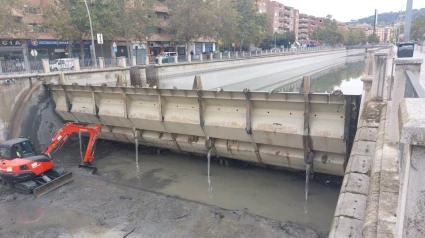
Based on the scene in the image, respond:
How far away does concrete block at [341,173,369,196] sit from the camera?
192 inches

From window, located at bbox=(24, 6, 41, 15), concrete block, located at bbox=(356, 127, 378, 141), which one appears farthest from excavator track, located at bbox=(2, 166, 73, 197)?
window, located at bbox=(24, 6, 41, 15)

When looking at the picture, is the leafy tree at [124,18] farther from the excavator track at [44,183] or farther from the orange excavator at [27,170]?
the excavator track at [44,183]

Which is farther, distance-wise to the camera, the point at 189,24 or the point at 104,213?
the point at 189,24

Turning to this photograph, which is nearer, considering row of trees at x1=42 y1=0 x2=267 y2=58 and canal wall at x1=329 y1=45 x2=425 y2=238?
canal wall at x1=329 y1=45 x2=425 y2=238

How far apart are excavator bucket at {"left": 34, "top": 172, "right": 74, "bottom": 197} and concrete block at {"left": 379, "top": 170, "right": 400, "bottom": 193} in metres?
10.3

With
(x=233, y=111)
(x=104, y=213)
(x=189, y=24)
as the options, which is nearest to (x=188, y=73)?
(x=189, y=24)

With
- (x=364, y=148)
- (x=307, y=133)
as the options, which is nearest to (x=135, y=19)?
(x=307, y=133)

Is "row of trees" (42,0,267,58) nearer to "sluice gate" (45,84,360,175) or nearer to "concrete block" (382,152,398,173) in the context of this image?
"sluice gate" (45,84,360,175)

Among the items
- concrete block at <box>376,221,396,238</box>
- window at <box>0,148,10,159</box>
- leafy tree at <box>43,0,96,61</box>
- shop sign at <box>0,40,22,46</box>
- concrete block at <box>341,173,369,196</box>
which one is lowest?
window at <box>0,148,10,159</box>

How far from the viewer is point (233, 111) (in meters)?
12.0

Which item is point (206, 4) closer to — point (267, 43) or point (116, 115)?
point (116, 115)

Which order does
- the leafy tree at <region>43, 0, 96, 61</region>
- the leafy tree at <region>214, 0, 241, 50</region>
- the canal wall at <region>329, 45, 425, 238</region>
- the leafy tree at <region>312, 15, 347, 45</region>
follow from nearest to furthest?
1. the canal wall at <region>329, 45, 425, 238</region>
2. the leafy tree at <region>43, 0, 96, 61</region>
3. the leafy tree at <region>214, 0, 241, 50</region>
4. the leafy tree at <region>312, 15, 347, 45</region>

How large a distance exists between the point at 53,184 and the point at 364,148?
10.0 metres

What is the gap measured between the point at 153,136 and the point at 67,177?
425 centimetres
